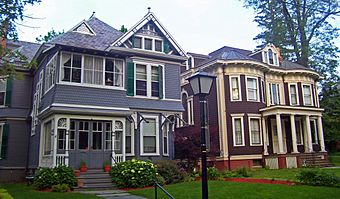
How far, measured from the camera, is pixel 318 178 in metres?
13.9

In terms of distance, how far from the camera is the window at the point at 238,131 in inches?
933

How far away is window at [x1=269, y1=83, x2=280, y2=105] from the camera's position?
27438mm

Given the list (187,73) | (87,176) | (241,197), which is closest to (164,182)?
(87,176)

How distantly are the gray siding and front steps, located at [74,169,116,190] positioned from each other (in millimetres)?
6467

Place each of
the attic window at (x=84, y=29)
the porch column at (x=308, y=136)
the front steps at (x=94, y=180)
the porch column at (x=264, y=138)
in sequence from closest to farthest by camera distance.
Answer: the front steps at (x=94, y=180) → the attic window at (x=84, y=29) → the porch column at (x=264, y=138) → the porch column at (x=308, y=136)

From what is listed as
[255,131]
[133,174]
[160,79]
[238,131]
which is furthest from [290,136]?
[133,174]

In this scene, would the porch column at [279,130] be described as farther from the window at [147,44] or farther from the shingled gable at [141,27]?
the window at [147,44]

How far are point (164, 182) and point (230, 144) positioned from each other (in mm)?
8776

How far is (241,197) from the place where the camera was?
1145cm

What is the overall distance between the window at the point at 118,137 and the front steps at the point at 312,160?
1394cm

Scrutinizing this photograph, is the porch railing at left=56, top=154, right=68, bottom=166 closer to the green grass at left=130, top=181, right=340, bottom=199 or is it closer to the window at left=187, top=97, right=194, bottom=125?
the green grass at left=130, top=181, right=340, bottom=199

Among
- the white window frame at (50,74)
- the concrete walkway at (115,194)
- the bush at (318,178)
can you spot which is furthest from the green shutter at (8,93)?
the bush at (318,178)

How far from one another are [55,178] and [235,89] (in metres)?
14.7

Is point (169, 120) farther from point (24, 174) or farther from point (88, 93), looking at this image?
point (24, 174)
